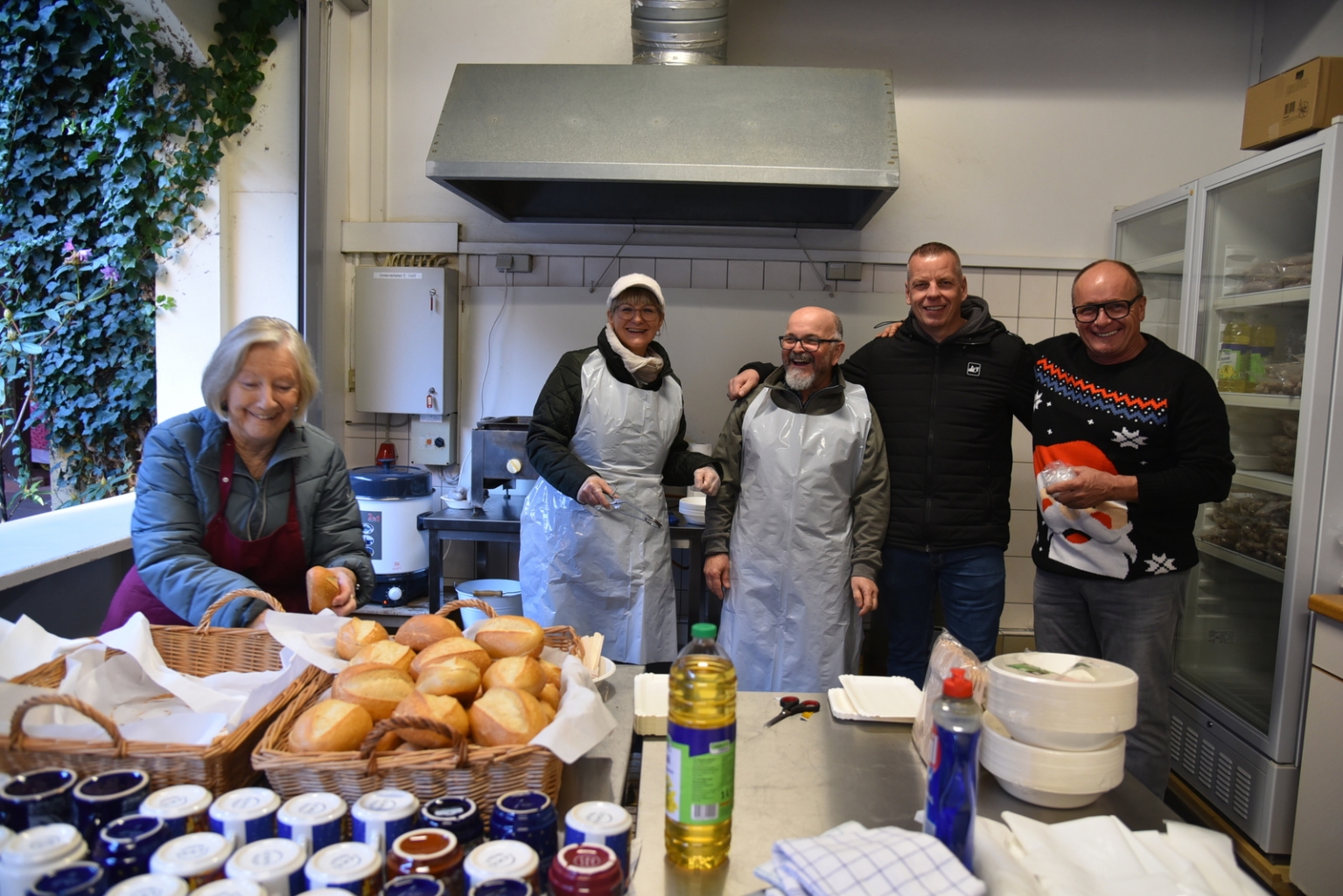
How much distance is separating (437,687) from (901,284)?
108 inches

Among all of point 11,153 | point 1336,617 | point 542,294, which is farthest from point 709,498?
point 11,153

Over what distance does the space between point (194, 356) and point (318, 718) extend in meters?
2.54

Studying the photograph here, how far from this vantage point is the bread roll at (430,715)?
3.25 feet

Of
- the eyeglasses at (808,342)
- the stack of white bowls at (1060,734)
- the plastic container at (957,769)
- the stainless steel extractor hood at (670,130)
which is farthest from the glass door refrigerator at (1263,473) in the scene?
the plastic container at (957,769)

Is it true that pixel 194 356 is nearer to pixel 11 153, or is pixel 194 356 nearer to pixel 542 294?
pixel 11 153

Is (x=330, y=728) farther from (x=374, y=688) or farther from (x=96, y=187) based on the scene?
(x=96, y=187)

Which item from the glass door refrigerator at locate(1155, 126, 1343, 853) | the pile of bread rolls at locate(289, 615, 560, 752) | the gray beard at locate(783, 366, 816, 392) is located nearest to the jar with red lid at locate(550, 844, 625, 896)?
the pile of bread rolls at locate(289, 615, 560, 752)

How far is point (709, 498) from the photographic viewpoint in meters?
2.41

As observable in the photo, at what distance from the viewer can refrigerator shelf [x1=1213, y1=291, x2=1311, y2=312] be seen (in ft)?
7.45

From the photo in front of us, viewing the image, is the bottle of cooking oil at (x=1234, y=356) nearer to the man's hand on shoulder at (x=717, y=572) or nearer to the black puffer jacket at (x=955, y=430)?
the black puffer jacket at (x=955, y=430)

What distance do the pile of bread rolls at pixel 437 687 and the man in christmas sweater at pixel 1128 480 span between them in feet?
4.45

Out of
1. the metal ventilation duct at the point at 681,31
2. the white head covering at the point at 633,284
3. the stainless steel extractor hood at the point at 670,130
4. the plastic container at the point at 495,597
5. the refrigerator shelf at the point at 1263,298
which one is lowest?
the plastic container at the point at 495,597

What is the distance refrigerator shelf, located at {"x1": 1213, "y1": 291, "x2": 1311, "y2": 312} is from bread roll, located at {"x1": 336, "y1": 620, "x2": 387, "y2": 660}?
243 centimetres

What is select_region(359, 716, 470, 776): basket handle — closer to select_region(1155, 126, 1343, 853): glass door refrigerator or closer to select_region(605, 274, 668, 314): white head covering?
select_region(605, 274, 668, 314): white head covering
